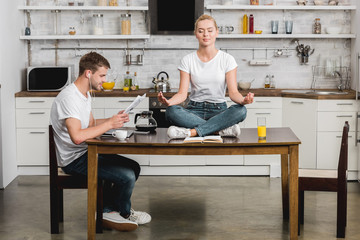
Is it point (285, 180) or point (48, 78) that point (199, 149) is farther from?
point (48, 78)

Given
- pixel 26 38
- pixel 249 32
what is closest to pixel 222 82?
pixel 249 32

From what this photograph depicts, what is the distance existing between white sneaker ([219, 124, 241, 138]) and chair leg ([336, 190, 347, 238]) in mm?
827

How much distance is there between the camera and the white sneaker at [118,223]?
13.3ft

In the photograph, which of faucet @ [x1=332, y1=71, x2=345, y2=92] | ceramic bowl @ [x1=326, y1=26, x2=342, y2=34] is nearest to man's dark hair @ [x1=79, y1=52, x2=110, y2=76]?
faucet @ [x1=332, y1=71, x2=345, y2=92]

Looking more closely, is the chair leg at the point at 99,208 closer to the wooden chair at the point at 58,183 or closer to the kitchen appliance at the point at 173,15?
the wooden chair at the point at 58,183

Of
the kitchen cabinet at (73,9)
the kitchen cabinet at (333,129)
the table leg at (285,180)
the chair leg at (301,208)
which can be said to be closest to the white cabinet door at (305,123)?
the kitchen cabinet at (333,129)

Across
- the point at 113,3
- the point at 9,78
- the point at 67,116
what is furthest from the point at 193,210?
the point at 113,3

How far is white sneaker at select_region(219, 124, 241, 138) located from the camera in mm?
3721

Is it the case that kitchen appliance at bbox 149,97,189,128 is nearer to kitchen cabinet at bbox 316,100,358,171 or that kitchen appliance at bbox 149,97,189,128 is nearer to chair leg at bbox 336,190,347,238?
kitchen cabinet at bbox 316,100,358,171

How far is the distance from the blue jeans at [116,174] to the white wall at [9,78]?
1793 millimetres

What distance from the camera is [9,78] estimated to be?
570 centimetres

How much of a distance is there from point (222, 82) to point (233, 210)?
116cm

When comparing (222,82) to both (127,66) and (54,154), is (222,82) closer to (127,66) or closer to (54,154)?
(54,154)

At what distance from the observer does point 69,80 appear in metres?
6.18
